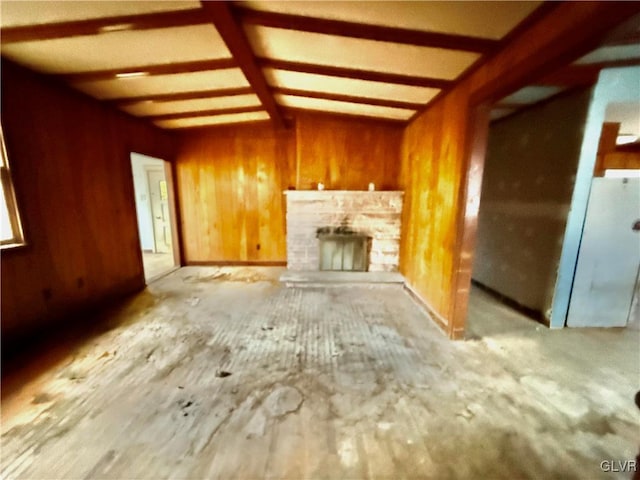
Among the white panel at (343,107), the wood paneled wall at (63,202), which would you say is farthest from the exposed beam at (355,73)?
the wood paneled wall at (63,202)

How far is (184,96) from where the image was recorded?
3219 millimetres

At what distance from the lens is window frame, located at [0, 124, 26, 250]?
7.43ft

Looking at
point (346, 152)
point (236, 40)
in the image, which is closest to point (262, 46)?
point (236, 40)

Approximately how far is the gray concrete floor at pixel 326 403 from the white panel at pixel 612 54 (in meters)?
2.39

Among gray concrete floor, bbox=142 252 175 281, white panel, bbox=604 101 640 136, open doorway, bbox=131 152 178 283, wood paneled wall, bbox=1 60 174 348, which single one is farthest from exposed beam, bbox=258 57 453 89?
open doorway, bbox=131 152 178 283

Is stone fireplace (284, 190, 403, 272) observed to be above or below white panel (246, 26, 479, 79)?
below

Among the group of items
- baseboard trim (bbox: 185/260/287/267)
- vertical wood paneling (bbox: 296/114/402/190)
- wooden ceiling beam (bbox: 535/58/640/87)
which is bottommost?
baseboard trim (bbox: 185/260/287/267)

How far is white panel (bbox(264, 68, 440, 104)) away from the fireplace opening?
74.5 inches

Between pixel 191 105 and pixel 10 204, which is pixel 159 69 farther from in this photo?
pixel 10 204

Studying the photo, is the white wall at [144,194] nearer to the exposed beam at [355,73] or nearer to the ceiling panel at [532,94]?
the exposed beam at [355,73]

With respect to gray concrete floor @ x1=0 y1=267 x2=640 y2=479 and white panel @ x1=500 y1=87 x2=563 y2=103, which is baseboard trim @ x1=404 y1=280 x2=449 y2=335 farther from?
white panel @ x1=500 y1=87 x2=563 y2=103

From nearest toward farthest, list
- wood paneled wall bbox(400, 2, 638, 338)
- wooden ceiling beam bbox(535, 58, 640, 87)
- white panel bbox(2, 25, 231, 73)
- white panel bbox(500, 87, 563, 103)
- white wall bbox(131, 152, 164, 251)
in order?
wood paneled wall bbox(400, 2, 638, 338) → white panel bbox(2, 25, 231, 73) → wooden ceiling beam bbox(535, 58, 640, 87) → white panel bbox(500, 87, 563, 103) → white wall bbox(131, 152, 164, 251)

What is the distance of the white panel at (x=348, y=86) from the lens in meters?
2.82

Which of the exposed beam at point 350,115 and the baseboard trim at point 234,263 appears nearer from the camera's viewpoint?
the exposed beam at point 350,115
